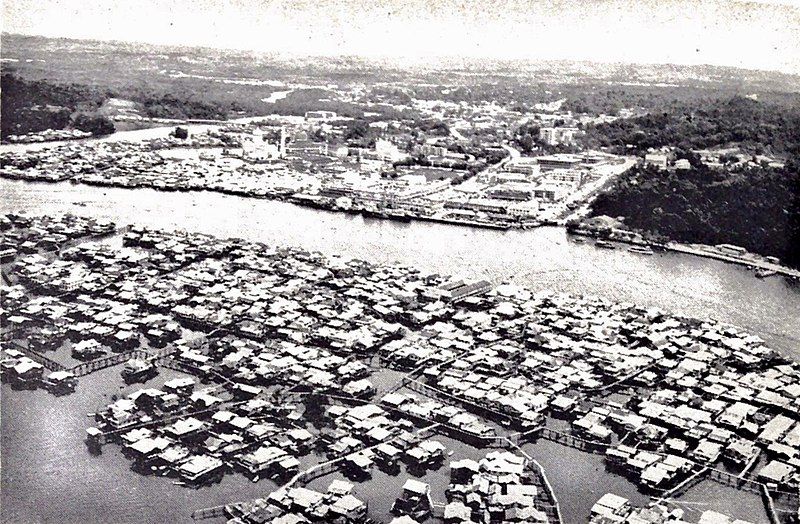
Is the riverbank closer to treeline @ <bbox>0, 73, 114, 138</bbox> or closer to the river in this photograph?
the river

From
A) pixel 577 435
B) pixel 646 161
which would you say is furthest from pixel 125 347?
pixel 646 161

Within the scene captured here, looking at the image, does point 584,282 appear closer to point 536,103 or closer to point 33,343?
point 33,343

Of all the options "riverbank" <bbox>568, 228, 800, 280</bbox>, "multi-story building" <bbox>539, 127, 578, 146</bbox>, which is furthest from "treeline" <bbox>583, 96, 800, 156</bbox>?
"riverbank" <bbox>568, 228, 800, 280</bbox>

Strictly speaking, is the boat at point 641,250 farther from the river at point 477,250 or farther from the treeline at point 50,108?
the treeline at point 50,108

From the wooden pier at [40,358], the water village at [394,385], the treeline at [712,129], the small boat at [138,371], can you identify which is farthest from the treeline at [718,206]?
the wooden pier at [40,358]

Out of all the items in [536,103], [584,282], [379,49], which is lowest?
[584,282]

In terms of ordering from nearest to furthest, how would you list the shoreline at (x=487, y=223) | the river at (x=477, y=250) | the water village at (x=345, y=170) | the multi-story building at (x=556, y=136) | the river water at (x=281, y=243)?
the river water at (x=281, y=243) → the river at (x=477, y=250) → the shoreline at (x=487, y=223) → the water village at (x=345, y=170) → the multi-story building at (x=556, y=136)
